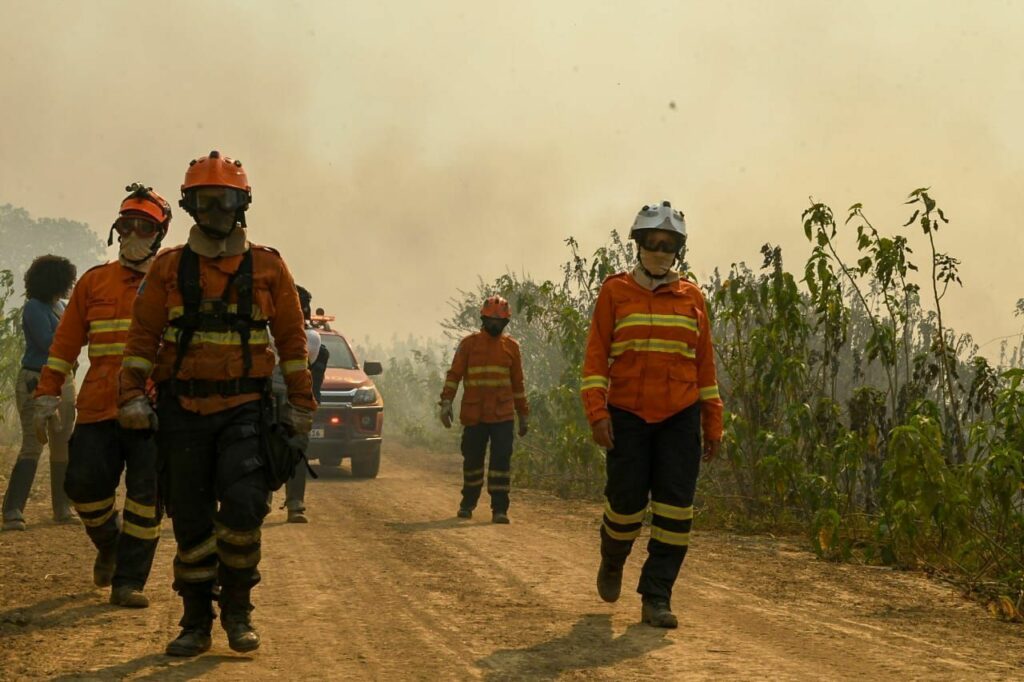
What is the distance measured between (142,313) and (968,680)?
12.9ft

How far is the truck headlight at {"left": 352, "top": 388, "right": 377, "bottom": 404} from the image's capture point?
16.0 meters

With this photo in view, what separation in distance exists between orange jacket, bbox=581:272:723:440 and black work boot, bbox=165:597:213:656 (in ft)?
7.09

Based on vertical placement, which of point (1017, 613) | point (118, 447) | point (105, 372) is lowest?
point (1017, 613)

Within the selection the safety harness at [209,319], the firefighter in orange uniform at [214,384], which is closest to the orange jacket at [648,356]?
the firefighter in orange uniform at [214,384]

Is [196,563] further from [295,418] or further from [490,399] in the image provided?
[490,399]

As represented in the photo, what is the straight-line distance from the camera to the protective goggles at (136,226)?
21.7 ft

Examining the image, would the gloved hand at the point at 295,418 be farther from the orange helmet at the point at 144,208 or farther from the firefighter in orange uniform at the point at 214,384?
the orange helmet at the point at 144,208

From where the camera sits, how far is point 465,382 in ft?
38.0

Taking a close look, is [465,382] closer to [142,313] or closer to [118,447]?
[118,447]

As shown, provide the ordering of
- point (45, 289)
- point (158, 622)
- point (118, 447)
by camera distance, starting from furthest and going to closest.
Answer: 1. point (45, 289)
2. point (118, 447)
3. point (158, 622)

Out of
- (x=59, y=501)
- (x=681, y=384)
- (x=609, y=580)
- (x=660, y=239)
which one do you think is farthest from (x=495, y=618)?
(x=59, y=501)

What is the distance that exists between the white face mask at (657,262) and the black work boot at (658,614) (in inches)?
67.6

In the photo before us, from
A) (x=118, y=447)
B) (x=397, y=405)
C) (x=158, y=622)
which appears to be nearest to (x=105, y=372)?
(x=118, y=447)

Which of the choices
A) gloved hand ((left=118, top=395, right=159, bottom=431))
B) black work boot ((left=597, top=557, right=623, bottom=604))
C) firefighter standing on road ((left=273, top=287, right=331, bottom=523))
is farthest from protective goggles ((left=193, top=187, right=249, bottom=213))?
black work boot ((left=597, top=557, right=623, bottom=604))
